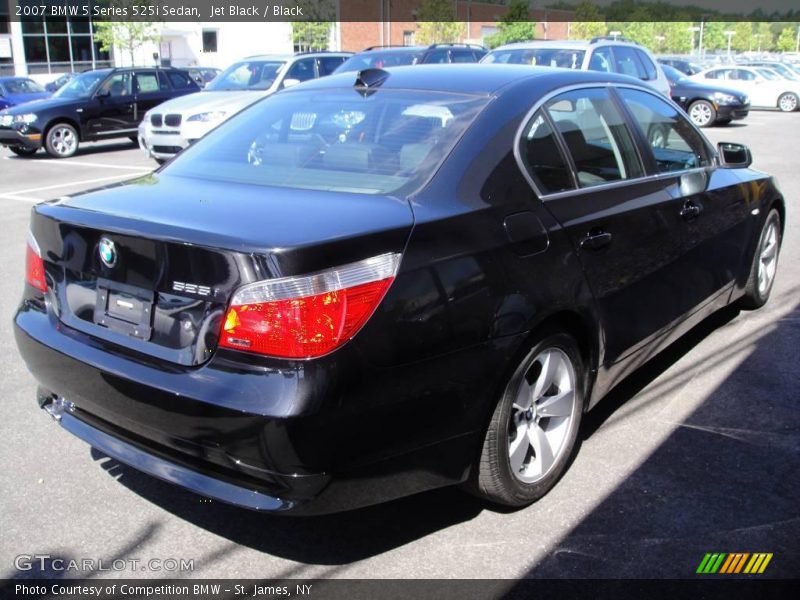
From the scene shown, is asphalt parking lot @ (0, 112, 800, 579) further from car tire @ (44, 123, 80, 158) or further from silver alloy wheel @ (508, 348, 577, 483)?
car tire @ (44, 123, 80, 158)

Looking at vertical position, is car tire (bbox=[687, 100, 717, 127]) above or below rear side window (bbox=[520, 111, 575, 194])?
below

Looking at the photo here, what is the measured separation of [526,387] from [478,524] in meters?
0.59

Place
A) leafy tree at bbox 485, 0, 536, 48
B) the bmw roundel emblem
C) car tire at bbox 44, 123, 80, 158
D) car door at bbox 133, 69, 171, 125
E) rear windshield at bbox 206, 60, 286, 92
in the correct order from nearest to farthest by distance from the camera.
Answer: the bmw roundel emblem → rear windshield at bbox 206, 60, 286, 92 → car tire at bbox 44, 123, 80, 158 → car door at bbox 133, 69, 171, 125 → leafy tree at bbox 485, 0, 536, 48

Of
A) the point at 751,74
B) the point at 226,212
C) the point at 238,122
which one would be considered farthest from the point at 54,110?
the point at 751,74

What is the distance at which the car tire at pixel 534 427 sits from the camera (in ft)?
10.1

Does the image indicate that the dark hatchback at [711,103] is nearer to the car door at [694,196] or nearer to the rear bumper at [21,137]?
the rear bumper at [21,137]

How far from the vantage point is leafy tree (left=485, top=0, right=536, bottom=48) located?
6017cm

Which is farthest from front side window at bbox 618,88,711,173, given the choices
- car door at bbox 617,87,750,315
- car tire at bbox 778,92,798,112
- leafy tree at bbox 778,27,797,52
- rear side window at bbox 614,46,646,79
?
leafy tree at bbox 778,27,797,52

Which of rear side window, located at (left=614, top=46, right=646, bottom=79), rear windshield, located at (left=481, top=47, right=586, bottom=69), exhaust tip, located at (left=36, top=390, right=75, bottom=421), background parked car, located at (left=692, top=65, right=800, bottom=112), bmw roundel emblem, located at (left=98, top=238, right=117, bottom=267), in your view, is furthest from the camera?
background parked car, located at (left=692, top=65, right=800, bottom=112)

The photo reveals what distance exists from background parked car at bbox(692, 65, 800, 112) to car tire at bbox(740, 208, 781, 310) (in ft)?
77.5

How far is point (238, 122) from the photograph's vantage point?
4070 millimetres

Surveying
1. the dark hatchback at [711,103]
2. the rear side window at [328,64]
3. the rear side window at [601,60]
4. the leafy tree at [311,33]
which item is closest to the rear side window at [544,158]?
the rear side window at [601,60]

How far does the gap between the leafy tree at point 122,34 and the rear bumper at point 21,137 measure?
28.5 m

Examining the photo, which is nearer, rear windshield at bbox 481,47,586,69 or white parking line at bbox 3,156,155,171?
rear windshield at bbox 481,47,586,69
